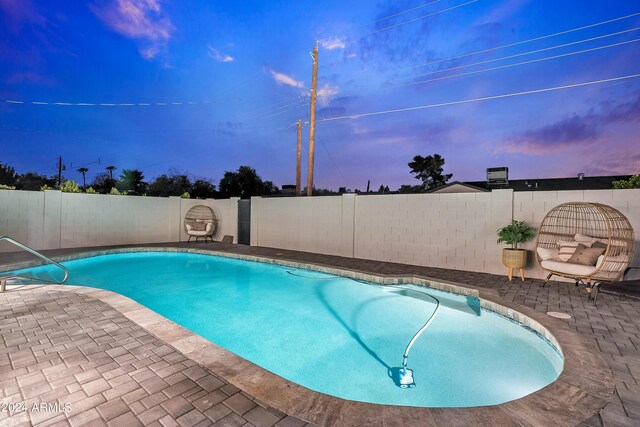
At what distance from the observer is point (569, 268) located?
4387 mm

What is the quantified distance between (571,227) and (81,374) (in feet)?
22.6

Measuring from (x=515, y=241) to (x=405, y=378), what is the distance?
358 centimetres

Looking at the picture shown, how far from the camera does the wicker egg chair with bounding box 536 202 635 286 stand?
4.16m

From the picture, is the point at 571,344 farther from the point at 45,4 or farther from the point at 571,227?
the point at 45,4

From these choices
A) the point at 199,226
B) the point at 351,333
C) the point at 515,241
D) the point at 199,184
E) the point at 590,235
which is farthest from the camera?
the point at 199,184

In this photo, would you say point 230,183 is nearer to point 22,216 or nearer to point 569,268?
point 22,216

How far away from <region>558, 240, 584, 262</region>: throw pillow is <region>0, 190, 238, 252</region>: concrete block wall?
9199mm

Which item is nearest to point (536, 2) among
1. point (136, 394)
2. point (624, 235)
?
point (624, 235)

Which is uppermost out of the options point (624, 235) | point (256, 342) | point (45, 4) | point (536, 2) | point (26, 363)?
point (45, 4)

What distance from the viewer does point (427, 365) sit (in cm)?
306

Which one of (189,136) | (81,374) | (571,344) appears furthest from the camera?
(189,136)

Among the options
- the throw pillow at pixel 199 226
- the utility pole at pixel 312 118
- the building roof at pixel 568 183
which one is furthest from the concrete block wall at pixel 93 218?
the building roof at pixel 568 183

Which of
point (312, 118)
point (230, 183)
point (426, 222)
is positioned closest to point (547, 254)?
point (426, 222)

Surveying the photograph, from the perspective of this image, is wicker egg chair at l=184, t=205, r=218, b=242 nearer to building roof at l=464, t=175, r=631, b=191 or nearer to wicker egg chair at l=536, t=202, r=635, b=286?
wicker egg chair at l=536, t=202, r=635, b=286
